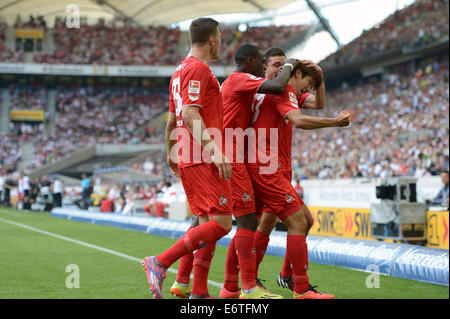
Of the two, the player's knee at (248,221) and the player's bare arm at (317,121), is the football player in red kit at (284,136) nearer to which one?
the player's knee at (248,221)

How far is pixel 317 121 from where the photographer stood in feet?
16.1

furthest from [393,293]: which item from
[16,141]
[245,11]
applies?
[245,11]

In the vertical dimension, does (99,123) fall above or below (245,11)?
below

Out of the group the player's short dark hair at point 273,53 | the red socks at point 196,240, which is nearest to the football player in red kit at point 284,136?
the player's short dark hair at point 273,53

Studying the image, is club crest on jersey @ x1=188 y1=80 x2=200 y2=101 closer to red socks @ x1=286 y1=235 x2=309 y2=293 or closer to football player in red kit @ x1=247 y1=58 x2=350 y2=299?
football player in red kit @ x1=247 y1=58 x2=350 y2=299

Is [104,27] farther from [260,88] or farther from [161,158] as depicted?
[260,88]

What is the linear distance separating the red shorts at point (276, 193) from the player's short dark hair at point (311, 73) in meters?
0.95

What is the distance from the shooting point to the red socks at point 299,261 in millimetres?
5219

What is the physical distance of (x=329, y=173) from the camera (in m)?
22.4

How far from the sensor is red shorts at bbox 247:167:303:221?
5.32m

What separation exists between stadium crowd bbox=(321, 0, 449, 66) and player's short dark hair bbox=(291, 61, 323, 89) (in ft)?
83.2

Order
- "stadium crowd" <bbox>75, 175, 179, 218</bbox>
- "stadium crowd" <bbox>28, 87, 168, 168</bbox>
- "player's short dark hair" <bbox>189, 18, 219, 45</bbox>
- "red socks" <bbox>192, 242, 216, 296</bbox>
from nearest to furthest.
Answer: "player's short dark hair" <bbox>189, 18, 219, 45</bbox> → "red socks" <bbox>192, 242, 216, 296</bbox> → "stadium crowd" <bbox>75, 175, 179, 218</bbox> → "stadium crowd" <bbox>28, 87, 168, 168</bbox>

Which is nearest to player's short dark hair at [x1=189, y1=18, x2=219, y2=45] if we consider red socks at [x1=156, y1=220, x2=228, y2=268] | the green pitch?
red socks at [x1=156, y1=220, x2=228, y2=268]
